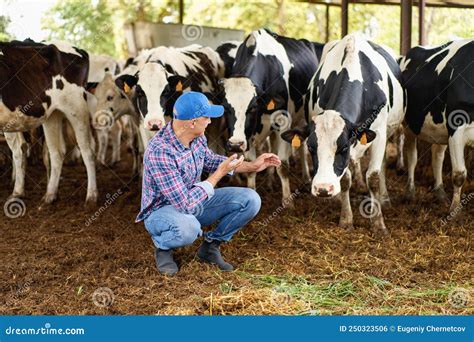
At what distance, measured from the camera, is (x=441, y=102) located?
273 inches

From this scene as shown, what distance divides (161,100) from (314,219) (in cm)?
211

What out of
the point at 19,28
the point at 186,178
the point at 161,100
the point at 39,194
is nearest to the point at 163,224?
the point at 186,178

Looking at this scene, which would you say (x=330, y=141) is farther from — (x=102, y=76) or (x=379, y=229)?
(x=102, y=76)

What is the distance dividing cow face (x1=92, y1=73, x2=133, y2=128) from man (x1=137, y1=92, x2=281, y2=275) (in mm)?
3700

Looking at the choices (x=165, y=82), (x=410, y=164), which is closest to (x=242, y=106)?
(x=165, y=82)

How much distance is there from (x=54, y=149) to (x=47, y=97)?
719 millimetres

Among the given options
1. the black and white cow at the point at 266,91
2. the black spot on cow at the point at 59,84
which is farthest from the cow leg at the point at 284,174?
the black spot on cow at the point at 59,84

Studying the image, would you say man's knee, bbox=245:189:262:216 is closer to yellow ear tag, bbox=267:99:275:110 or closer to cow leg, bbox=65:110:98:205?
yellow ear tag, bbox=267:99:275:110

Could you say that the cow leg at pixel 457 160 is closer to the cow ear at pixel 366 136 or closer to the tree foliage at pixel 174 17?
the cow ear at pixel 366 136

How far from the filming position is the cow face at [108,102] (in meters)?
8.52

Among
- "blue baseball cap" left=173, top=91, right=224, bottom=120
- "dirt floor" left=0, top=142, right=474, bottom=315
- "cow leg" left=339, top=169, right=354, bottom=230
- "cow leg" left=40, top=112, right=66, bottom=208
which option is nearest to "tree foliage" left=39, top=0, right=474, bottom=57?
"cow leg" left=40, top=112, right=66, bottom=208

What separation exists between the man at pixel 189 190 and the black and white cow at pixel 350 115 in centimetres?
72

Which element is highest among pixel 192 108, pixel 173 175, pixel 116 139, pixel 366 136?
pixel 192 108

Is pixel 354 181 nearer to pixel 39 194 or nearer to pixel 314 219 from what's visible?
pixel 314 219
